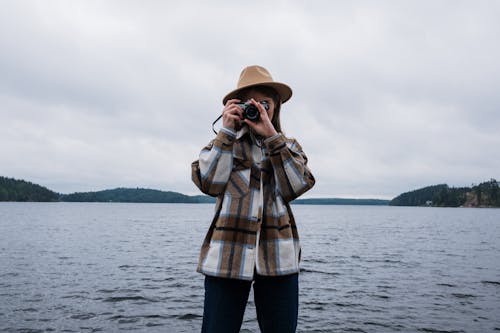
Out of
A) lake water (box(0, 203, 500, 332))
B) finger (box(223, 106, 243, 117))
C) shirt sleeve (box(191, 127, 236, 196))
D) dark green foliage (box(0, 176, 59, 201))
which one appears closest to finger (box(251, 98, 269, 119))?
finger (box(223, 106, 243, 117))

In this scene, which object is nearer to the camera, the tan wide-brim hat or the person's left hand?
the person's left hand

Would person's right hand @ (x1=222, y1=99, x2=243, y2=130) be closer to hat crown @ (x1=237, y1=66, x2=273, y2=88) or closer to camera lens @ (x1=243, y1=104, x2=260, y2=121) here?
camera lens @ (x1=243, y1=104, x2=260, y2=121)

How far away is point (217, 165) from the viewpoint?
2.63m

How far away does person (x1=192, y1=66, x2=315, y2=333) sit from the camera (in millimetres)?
2549

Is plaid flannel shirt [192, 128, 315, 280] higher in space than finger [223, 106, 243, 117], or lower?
lower

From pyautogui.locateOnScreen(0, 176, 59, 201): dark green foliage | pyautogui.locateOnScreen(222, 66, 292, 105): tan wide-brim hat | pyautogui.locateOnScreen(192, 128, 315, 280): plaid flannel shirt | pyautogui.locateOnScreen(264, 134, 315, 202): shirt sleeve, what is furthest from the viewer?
pyautogui.locateOnScreen(0, 176, 59, 201): dark green foliage

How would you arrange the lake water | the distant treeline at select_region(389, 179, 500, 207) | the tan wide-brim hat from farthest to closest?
the distant treeline at select_region(389, 179, 500, 207) < the lake water < the tan wide-brim hat

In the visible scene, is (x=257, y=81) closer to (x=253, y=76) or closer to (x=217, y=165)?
(x=253, y=76)

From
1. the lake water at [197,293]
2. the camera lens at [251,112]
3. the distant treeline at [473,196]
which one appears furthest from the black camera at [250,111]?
the distant treeline at [473,196]

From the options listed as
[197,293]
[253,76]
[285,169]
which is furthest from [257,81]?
[197,293]

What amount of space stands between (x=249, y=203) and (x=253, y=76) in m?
0.99

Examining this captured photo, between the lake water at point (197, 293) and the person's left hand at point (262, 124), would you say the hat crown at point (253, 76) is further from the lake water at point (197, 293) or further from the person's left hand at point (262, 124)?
the lake water at point (197, 293)

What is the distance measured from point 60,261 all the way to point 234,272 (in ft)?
63.7

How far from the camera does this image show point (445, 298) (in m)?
11.9
